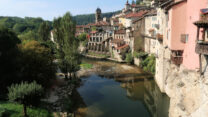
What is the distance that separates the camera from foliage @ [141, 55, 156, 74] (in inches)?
1230

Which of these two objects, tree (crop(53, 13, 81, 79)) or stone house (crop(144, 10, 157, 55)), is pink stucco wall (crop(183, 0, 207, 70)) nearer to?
tree (crop(53, 13, 81, 79))

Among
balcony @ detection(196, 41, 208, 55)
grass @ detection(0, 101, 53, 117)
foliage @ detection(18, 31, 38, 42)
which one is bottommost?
grass @ detection(0, 101, 53, 117)

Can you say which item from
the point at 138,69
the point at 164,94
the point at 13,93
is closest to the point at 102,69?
the point at 138,69

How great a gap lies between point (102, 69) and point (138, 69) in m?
8.90

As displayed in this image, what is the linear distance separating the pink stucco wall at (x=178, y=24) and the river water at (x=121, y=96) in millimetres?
8423

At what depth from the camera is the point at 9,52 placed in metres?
19.0

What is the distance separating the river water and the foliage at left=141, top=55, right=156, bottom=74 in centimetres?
126

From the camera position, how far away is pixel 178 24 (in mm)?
14836

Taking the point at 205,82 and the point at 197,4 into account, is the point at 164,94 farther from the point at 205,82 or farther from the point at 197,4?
the point at 197,4

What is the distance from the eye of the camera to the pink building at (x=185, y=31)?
450 inches

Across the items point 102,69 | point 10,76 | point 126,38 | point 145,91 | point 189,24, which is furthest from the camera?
point 126,38

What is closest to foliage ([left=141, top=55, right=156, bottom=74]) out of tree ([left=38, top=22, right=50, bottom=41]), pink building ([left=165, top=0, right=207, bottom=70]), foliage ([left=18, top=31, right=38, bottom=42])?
pink building ([left=165, top=0, right=207, bottom=70])

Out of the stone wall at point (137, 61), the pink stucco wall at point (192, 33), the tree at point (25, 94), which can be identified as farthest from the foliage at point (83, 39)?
the pink stucco wall at point (192, 33)

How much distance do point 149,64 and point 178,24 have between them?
1855cm
